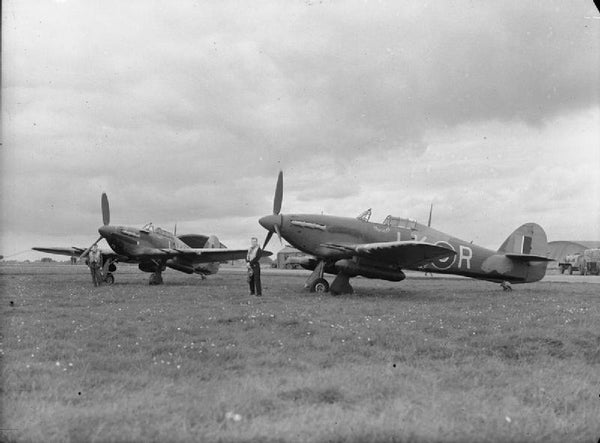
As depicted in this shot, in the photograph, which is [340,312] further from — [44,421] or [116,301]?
[44,421]

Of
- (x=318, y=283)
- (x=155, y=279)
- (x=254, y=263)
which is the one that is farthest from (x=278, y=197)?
(x=155, y=279)

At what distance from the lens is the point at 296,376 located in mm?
5438

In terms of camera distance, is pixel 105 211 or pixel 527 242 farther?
pixel 105 211

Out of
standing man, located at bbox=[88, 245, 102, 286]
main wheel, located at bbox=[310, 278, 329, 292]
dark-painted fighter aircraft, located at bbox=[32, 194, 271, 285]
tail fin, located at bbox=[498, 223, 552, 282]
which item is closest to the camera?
main wheel, located at bbox=[310, 278, 329, 292]

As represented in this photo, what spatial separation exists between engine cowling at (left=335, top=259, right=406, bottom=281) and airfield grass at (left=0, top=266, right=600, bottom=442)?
195 inches

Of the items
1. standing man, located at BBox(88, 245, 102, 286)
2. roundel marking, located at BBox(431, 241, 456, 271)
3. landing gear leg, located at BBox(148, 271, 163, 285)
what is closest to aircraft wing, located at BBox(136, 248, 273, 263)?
landing gear leg, located at BBox(148, 271, 163, 285)

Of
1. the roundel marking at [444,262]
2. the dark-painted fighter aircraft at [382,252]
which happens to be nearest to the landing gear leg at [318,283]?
the dark-painted fighter aircraft at [382,252]

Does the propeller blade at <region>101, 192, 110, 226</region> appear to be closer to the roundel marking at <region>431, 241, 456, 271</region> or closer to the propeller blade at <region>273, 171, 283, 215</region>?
the propeller blade at <region>273, 171, 283, 215</region>

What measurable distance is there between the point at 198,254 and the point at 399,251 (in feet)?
35.9

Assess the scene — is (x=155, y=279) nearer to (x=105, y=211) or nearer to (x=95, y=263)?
(x=95, y=263)

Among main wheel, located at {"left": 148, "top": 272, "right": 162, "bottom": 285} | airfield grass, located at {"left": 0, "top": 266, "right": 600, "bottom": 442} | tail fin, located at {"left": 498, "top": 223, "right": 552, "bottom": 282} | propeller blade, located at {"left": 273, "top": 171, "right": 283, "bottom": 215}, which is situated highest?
propeller blade, located at {"left": 273, "top": 171, "right": 283, "bottom": 215}

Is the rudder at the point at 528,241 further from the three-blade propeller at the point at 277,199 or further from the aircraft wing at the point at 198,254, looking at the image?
the aircraft wing at the point at 198,254

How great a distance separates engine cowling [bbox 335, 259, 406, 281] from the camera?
14.7 m

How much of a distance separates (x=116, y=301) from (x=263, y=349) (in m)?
6.96
